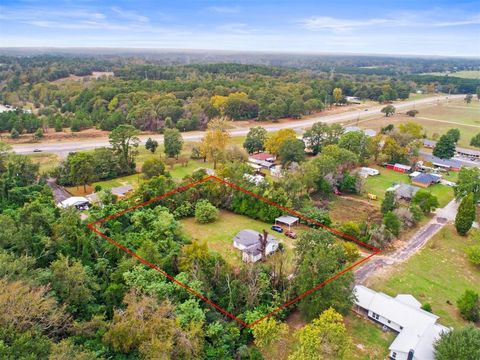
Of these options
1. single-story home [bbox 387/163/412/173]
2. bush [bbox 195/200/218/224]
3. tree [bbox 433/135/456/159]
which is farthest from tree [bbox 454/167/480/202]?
bush [bbox 195/200/218/224]

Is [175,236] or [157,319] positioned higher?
[157,319]

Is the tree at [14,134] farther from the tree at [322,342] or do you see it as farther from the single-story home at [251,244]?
the tree at [322,342]

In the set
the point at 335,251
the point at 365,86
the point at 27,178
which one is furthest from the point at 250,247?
the point at 365,86

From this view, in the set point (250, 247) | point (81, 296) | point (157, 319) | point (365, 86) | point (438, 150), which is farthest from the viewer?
point (365, 86)

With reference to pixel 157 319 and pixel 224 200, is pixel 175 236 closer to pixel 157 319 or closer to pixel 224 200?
pixel 224 200

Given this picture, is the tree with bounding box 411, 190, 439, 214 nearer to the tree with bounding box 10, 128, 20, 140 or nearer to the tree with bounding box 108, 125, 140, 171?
the tree with bounding box 108, 125, 140, 171

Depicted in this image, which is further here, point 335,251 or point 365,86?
point 365,86

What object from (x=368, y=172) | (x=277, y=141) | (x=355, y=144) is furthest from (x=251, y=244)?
(x=355, y=144)
